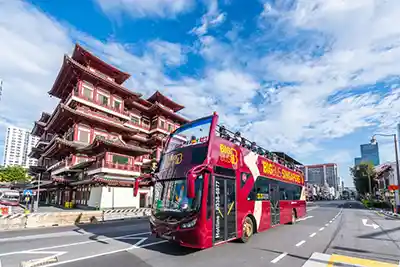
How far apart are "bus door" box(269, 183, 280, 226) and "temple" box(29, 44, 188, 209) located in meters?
16.3

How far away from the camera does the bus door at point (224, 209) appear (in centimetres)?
778

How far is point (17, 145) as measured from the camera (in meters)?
133

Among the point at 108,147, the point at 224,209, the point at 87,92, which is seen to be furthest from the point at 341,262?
the point at 87,92

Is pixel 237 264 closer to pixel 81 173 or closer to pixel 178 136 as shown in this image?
pixel 178 136

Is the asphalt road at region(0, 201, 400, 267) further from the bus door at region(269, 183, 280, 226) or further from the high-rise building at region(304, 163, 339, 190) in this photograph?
the high-rise building at region(304, 163, 339, 190)

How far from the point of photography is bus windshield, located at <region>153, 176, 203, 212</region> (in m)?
7.32

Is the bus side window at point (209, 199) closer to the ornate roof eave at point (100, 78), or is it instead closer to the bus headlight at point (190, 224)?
the bus headlight at point (190, 224)

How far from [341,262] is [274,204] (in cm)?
529

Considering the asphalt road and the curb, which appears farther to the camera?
the asphalt road

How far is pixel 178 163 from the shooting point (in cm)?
828

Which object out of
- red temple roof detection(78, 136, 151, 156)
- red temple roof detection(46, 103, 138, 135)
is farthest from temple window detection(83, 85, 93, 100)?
red temple roof detection(78, 136, 151, 156)

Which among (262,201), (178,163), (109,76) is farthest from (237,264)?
(109,76)

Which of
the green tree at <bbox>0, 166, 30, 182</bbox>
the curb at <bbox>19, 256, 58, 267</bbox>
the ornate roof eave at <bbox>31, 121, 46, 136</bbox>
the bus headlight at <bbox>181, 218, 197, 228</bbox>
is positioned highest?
the ornate roof eave at <bbox>31, 121, 46, 136</bbox>

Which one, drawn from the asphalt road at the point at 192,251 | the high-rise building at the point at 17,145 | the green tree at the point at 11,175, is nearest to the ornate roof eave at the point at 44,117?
the green tree at the point at 11,175
